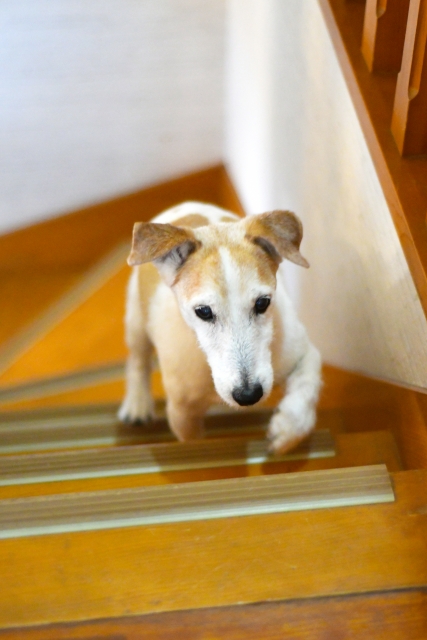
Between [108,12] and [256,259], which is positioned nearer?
[256,259]

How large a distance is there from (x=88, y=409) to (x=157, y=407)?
0.95ft

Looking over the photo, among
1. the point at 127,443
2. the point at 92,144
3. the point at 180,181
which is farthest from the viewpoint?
the point at 180,181

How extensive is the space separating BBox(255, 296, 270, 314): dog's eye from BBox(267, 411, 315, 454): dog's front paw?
0.28m

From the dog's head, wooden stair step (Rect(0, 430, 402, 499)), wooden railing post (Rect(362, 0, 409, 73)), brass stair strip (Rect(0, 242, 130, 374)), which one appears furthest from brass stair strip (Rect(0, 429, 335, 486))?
brass stair strip (Rect(0, 242, 130, 374))

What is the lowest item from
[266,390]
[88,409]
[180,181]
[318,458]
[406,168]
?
[180,181]

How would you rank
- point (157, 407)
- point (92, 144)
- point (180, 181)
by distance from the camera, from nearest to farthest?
1. point (157, 407)
2. point (92, 144)
3. point (180, 181)

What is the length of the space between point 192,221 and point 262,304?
0.52 metres

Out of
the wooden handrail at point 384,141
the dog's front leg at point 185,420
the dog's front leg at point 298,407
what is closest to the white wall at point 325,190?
the wooden handrail at point 384,141

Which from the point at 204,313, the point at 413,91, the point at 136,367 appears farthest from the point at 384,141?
the point at 136,367

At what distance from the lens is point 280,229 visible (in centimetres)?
153

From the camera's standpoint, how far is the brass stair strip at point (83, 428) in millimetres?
1862

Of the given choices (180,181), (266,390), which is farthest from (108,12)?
(266,390)

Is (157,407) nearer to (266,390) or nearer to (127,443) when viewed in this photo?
(127,443)

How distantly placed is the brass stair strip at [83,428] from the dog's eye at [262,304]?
58 cm
